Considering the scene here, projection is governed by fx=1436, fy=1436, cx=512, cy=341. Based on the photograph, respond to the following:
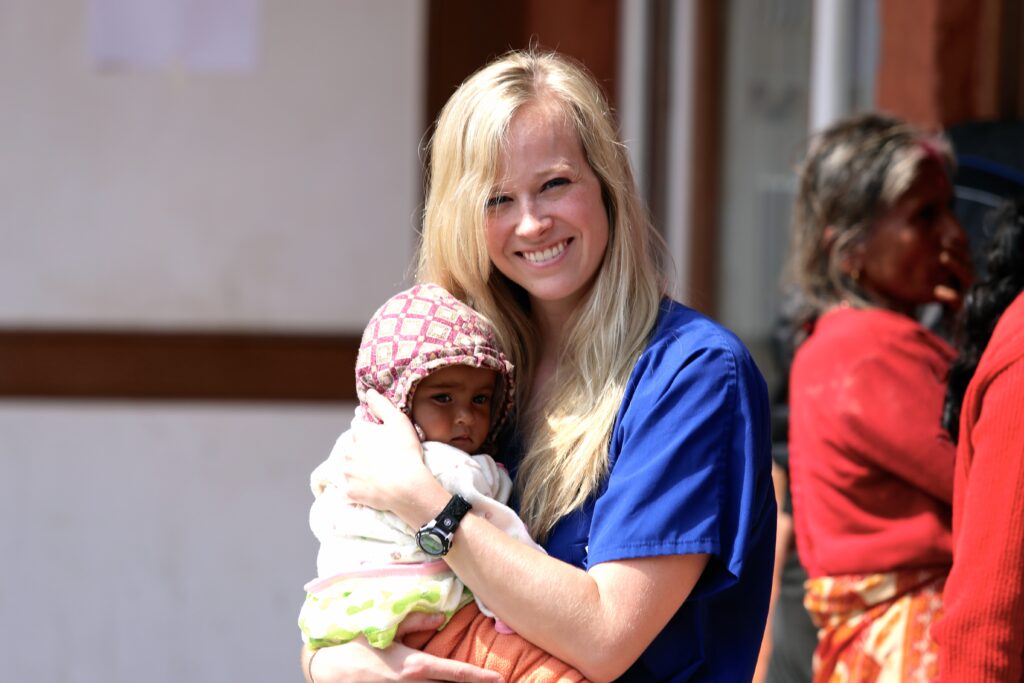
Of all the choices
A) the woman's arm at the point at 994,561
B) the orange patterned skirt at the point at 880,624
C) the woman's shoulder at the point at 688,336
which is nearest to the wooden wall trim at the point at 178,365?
the orange patterned skirt at the point at 880,624

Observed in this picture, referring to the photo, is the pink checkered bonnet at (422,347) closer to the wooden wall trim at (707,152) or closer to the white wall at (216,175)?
the white wall at (216,175)

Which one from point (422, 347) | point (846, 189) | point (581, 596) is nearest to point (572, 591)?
point (581, 596)

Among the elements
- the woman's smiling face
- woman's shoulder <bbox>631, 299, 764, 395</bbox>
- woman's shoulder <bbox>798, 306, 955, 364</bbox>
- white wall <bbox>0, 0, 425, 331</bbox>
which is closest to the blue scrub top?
woman's shoulder <bbox>631, 299, 764, 395</bbox>

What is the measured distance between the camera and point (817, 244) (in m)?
3.04

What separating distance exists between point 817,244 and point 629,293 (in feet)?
3.55

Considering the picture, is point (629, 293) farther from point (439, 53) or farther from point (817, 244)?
point (439, 53)

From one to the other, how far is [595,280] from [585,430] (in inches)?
10.7

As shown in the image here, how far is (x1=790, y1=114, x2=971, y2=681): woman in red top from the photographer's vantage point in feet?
8.46

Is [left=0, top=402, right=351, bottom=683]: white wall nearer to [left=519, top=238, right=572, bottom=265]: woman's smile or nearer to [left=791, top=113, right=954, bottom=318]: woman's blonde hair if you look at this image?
[left=791, top=113, right=954, bottom=318]: woman's blonde hair

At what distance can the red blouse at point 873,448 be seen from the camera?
257 centimetres

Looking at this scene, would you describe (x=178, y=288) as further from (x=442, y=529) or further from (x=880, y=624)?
(x=442, y=529)

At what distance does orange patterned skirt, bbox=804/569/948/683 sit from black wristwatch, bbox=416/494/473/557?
1.03 metres

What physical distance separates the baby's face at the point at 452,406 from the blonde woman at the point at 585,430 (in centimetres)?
5

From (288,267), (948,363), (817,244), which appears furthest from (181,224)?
(948,363)
